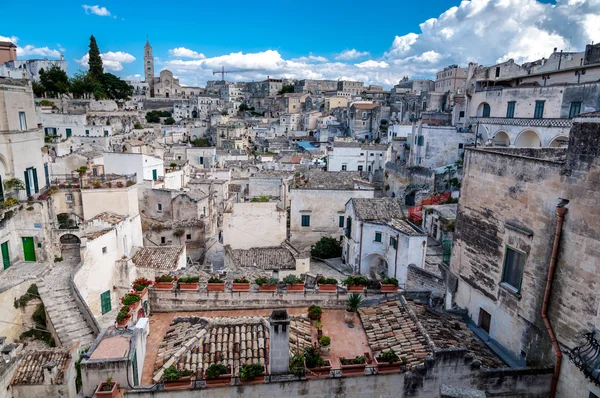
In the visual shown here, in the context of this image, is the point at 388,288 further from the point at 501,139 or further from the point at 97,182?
the point at 501,139

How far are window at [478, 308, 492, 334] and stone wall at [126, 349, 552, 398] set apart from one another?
95.1 inches

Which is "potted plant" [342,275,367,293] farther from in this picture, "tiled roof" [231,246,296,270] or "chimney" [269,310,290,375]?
"tiled roof" [231,246,296,270]

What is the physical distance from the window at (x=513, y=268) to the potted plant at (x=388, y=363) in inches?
160

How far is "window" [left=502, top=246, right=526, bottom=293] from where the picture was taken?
1036 cm

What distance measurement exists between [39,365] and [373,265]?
1794 cm

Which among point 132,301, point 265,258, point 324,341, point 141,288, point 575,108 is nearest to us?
point 324,341

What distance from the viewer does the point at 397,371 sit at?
29.1 feet

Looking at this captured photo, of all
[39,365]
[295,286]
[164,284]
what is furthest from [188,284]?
[39,365]

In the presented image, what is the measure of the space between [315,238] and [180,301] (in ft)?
61.5

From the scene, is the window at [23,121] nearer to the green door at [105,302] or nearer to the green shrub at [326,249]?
the green door at [105,302]

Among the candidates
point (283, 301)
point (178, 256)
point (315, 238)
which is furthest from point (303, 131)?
point (283, 301)

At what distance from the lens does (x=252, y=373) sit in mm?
8414

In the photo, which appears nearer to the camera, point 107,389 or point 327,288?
point 107,389

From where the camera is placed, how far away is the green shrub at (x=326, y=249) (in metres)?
28.9
